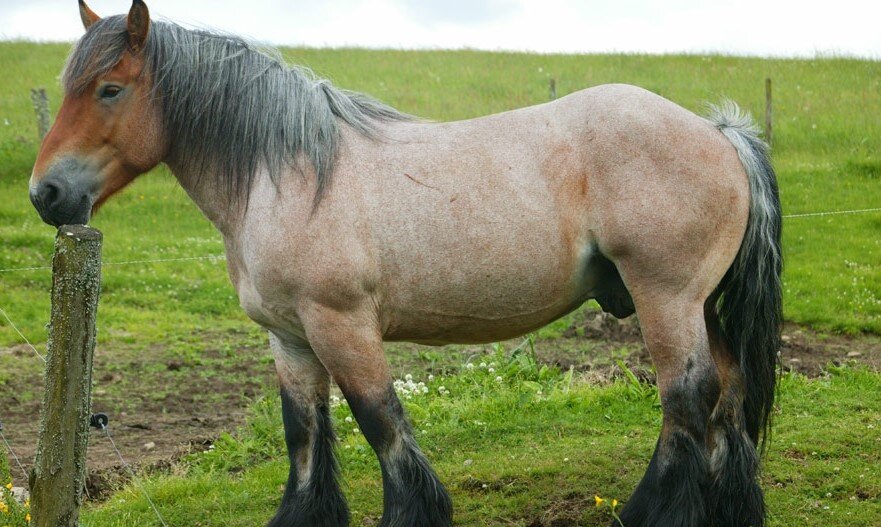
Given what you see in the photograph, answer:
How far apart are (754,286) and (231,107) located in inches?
102

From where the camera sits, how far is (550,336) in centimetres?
899

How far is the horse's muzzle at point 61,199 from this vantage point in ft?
13.6

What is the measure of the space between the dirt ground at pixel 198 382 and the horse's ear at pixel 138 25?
2.97 meters

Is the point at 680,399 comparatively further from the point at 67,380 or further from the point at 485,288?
the point at 67,380

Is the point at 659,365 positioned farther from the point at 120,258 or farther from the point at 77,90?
the point at 120,258

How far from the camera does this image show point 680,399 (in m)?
4.32

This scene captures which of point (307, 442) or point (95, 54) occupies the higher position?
point (95, 54)

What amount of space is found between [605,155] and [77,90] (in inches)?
92.1

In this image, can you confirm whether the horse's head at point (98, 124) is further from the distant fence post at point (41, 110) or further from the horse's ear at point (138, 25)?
the distant fence post at point (41, 110)

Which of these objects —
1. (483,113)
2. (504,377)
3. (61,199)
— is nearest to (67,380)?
(61,199)

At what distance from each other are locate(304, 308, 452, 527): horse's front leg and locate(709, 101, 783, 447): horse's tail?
62.8 inches

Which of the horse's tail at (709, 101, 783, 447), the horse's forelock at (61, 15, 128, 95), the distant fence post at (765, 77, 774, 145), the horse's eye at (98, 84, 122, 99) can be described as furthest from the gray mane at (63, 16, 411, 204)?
the distant fence post at (765, 77, 774, 145)

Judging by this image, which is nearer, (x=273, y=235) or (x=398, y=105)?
(x=273, y=235)

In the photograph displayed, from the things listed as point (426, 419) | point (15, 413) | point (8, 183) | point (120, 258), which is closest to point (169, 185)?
point (8, 183)
